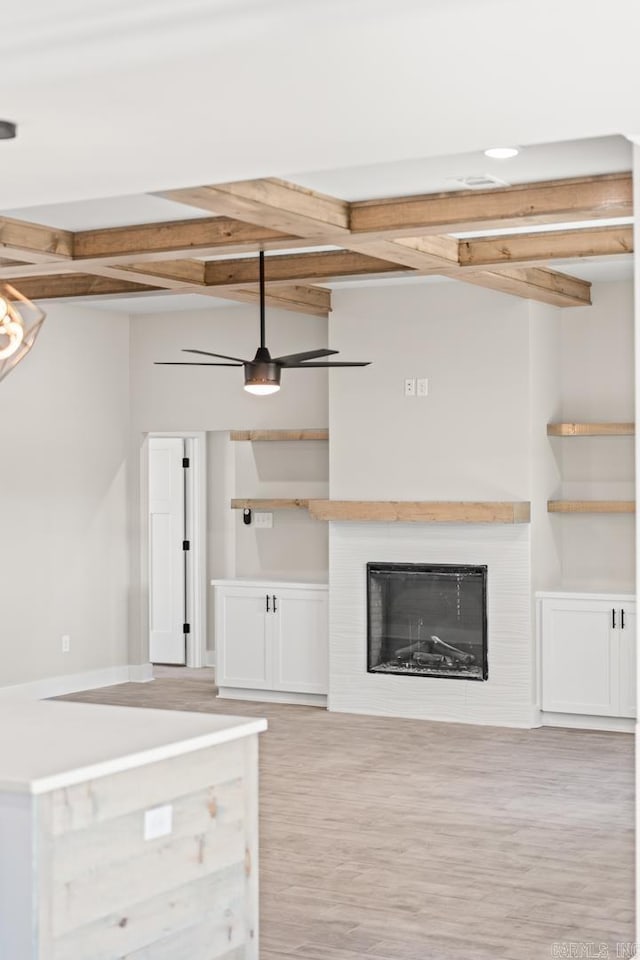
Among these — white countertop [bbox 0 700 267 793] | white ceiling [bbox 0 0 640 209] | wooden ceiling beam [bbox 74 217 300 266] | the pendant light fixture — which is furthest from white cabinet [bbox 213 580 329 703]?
the pendant light fixture

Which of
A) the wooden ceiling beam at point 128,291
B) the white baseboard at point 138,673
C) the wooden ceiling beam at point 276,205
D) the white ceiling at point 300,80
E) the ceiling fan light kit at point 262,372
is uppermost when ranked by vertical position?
the wooden ceiling beam at point 128,291

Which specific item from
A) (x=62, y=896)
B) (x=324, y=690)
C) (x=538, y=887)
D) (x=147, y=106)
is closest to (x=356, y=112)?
(x=147, y=106)

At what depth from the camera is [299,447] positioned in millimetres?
9508

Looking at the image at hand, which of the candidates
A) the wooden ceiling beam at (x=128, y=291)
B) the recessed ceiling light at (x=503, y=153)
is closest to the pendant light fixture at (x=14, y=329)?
the recessed ceiling light at (x=503, y=153)

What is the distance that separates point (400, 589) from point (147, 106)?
5.26 m

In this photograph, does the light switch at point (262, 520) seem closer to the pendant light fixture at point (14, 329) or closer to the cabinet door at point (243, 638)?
the cabinet door at point (243, 638)

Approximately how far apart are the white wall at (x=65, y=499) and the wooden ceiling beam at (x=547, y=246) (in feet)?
11.7

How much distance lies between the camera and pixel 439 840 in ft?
18.4

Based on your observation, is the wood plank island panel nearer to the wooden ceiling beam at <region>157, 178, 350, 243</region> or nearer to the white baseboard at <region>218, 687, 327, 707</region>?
the white baseboard at <region>218, 687, 327, 707</region>

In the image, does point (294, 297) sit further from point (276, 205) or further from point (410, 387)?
point (276, 205)

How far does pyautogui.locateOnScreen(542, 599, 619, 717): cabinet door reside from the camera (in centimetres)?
802

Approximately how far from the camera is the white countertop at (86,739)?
119 inches

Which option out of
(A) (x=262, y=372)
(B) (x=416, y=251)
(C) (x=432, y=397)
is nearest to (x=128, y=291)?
(A) (x=262, y=372)

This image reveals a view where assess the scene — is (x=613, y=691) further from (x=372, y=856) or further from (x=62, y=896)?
(x=62, y=896)
